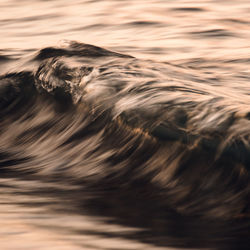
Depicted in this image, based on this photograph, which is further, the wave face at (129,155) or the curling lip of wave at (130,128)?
the curling lip of wave at (130,128)

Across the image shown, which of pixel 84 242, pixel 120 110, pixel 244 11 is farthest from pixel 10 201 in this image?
pixel 244 11

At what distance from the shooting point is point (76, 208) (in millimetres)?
2498

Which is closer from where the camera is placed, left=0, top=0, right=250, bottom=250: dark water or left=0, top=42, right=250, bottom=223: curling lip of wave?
left=0, top=0, right=250, bottom=250: dark water

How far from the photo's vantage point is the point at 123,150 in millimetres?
3049

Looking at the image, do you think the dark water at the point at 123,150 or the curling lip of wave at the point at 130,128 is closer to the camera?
the dark water at the point at 123,150

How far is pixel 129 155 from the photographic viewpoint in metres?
3.00

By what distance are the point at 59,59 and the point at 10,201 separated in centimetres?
172

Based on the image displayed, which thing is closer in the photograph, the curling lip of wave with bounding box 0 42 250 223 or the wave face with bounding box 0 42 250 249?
the wave face with bounding box 0 42 250 249

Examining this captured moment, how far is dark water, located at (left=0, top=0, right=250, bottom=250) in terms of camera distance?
87.7 inches

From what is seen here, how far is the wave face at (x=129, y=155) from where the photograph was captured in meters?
2.30

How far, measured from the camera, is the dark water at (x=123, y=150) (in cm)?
223

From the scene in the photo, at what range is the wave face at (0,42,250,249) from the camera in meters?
2.30

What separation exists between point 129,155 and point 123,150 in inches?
2.3

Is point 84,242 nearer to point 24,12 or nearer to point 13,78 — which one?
point 13,78
